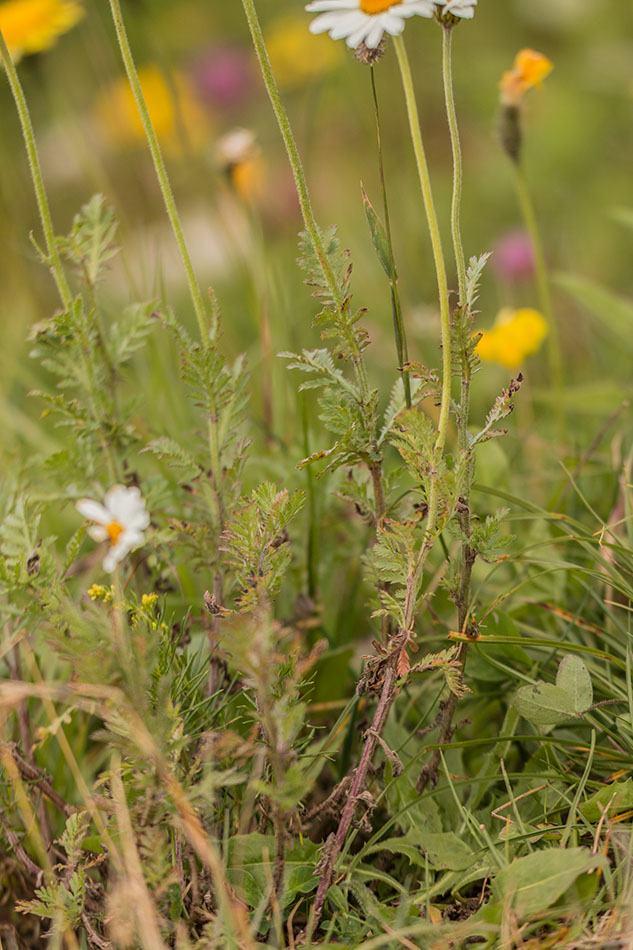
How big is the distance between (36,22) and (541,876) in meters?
1.50

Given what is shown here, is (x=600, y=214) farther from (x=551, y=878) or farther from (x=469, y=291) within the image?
(x=551, y=878)

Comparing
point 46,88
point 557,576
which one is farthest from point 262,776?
point 46,88

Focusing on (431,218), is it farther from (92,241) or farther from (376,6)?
(92,241)

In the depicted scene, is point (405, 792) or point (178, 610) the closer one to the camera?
point (405, 792)

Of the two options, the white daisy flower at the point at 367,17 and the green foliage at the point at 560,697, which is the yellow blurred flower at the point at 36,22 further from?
the green foliage at the point at 560,697

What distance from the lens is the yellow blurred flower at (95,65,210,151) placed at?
6.38ft

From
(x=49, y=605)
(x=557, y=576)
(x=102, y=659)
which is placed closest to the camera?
(x=102, y=659)

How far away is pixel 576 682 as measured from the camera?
0.82 m

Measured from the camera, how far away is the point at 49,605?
0.77 metres

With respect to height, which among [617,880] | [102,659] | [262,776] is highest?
[102,659]

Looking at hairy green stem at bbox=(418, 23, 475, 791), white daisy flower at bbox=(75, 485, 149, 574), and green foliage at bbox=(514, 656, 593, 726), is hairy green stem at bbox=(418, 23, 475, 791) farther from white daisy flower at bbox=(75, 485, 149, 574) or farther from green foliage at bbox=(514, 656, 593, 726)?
white daisy flower at bbox=(75, 485, 149, 574)

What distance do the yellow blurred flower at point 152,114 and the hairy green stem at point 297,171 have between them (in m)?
1.02

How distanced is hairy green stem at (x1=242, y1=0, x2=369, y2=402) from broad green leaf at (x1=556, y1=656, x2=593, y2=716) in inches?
12.4

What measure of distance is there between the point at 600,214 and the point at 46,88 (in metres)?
1.67
